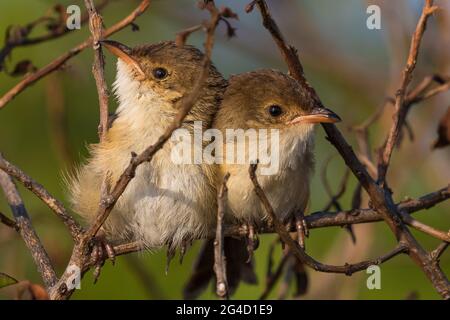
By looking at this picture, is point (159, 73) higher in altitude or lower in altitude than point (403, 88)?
higher

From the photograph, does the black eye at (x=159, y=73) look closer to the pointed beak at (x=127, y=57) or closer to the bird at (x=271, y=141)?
the pointed beak at (x=127, y=57)

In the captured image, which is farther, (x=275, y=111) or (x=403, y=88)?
(x=275, y=111)

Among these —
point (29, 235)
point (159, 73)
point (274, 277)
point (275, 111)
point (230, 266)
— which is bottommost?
point (29, 235)

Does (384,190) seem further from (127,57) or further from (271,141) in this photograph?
(127,57)

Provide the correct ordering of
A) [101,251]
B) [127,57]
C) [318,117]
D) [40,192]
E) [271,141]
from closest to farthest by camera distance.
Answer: [40,192]
[101,251]
[318,117]
[271,141]
[127,57]

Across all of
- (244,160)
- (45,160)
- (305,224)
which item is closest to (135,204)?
(244,160)

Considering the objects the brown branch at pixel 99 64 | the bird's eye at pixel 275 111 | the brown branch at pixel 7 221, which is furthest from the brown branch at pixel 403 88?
the brown branch at pixel 7 221

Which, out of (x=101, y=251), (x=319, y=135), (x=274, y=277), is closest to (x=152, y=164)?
(x=101, y=251)

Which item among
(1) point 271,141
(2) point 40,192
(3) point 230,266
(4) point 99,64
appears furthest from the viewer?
(3) point 230,266
